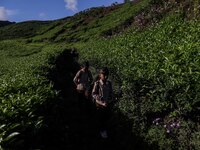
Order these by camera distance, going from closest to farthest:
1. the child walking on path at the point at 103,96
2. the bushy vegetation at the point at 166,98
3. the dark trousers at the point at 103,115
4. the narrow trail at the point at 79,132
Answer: the narrow trail at the point at 79,132, the bushy vegetation at the point at 166,98, the child walking on path at the point at 103,96, the dark trousers at the point at 103,115

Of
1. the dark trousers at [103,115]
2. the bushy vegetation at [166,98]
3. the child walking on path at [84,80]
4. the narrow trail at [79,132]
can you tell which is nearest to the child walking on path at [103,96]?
the dark trousers at [103,115]

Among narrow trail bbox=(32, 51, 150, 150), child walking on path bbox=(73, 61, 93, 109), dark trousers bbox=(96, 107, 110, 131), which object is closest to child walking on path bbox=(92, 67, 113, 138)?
dark trousers bbox=(96, 107, 110, 131)

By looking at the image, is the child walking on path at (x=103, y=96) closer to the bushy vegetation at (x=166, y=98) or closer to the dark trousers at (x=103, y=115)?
the dark trousers at (x=103, y=115)

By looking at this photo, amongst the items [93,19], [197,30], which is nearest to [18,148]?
[197,30]

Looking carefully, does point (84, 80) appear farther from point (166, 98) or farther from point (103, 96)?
point (166, 98)

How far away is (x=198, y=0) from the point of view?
24609 millimetres

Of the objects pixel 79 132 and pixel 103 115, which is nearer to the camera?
pixel 103 115

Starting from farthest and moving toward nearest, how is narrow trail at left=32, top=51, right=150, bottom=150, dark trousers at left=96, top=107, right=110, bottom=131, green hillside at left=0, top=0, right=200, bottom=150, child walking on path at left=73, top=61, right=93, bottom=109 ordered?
child walking on path at left=73, top=61, right=93, bottom=109 → dark trousers at left=96, top=107, right=110, bottom=131 → narrow trail at left=32, top=51, right=150, bottom=150 → green hillside at left=0, top=0, right=200, bottom=150

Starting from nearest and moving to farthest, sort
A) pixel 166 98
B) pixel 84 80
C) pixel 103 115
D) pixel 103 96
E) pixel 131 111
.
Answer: pixel 166 98 → pixel 103 96 → pixel 103 115 → pixel 131 111 → pixel 84 80

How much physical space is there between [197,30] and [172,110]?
7.76 m

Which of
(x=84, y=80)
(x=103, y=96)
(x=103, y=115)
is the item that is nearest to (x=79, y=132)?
(x=103, y=115)

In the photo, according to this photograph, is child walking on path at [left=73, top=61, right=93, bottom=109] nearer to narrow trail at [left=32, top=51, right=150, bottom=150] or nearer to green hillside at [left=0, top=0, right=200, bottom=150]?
narrow trail at [left=32, top=51, right=150, bottom=150]

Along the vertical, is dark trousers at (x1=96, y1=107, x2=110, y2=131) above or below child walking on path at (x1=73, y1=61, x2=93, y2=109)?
below

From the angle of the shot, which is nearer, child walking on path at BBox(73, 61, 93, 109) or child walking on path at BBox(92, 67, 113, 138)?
child walking on path at BBox(92, 67, 113, 138)
